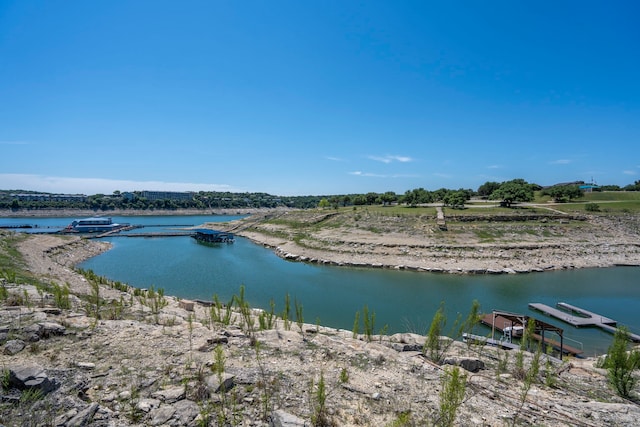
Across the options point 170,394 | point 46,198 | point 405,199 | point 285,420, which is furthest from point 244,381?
point 46,198

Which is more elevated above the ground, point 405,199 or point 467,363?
point 405,199

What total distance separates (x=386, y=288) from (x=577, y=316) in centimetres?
1191

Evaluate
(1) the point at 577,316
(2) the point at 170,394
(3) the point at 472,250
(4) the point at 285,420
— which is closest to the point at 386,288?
(1) the point at 577,316

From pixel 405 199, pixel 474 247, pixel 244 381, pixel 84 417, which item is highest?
pixel 405 199

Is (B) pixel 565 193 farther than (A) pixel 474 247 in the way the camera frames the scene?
Yes

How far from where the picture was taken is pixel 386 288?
24.2m

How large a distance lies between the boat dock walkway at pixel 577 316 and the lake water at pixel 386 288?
461 millimetres

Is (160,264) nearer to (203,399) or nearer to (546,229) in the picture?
(203,399)

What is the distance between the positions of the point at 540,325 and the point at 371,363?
9.64 metres

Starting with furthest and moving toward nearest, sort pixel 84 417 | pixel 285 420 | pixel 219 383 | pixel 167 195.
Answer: pixel 167 195
pixel 219 383
pixel 285 420
pixel 84 417

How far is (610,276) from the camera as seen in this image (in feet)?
92.0

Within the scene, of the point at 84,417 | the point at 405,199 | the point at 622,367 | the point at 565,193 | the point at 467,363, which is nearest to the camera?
the point at 84,417

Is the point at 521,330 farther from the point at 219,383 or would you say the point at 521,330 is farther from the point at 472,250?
the point at 472,250

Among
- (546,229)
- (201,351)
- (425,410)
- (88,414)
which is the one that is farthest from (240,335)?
(546,229)
